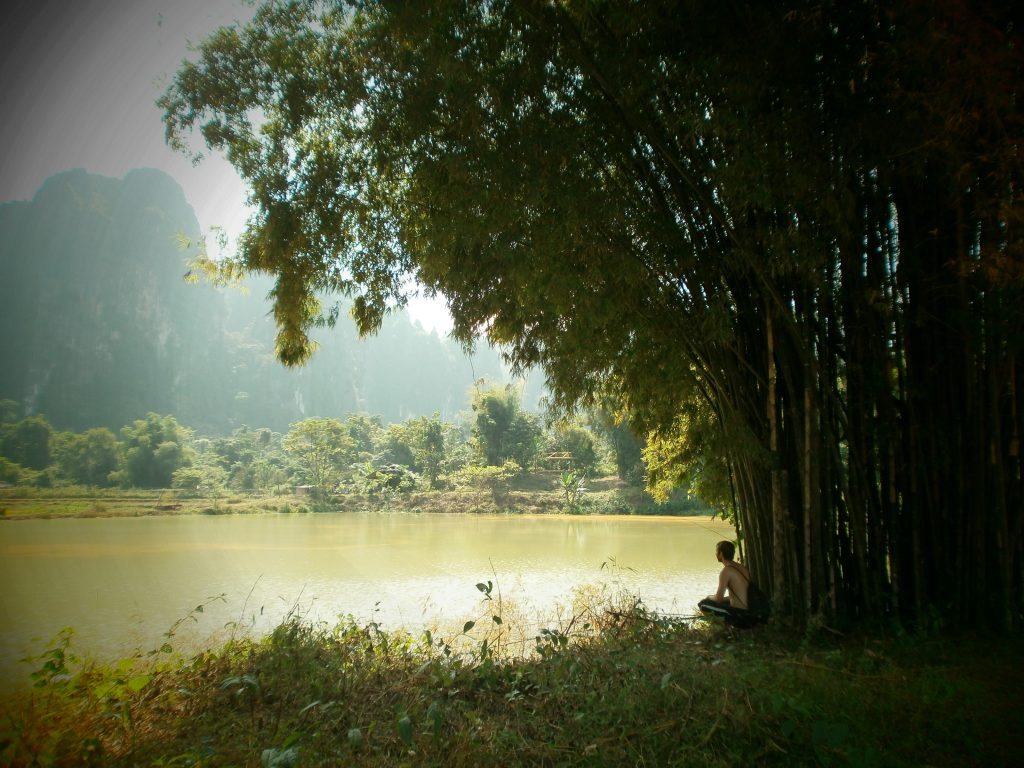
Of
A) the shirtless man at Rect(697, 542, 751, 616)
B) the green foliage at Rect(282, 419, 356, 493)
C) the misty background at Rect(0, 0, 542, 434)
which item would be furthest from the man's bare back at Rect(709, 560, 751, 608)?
the green foliage at Rect(282, 419, 356, 493)

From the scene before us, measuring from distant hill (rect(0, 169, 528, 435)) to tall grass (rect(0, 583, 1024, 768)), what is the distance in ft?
7.74

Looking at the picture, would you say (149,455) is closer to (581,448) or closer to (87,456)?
(87,456)

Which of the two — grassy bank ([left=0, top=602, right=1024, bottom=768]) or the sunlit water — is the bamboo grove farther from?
the sunlit water

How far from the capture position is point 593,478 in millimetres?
23203

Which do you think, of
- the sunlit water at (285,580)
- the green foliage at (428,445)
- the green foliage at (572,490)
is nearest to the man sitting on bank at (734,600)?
the sunlit water at (285,580)

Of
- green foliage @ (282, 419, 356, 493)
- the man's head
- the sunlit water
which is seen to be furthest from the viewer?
green foliage @ (282, 419, 356, 493)

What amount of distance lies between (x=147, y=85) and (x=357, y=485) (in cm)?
2167

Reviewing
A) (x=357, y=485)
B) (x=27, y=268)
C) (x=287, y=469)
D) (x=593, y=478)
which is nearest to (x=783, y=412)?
(x=27, y=268)

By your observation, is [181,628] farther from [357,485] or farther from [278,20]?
[357,485]

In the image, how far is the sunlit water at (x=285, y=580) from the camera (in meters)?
3.75

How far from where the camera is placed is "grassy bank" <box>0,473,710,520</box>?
1728cm

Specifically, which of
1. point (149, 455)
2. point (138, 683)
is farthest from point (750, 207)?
point (149, 455)

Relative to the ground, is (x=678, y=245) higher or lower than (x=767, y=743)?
higher

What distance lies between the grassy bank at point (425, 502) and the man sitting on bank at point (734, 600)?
52.1 feet
